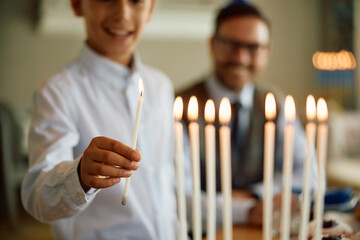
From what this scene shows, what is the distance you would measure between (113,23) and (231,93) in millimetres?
827

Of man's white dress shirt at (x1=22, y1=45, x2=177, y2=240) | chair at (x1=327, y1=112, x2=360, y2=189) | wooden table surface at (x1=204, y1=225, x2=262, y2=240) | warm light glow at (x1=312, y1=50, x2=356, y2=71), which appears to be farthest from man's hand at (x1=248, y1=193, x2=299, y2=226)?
warm light glow at (x1=312, y1=50, x2=356, y2=71)

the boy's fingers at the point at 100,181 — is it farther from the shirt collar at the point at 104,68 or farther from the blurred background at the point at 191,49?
the blurred background at the point at 191,49

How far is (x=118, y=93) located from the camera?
950 mm

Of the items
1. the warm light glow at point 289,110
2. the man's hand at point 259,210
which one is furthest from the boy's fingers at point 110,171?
the man's hand at point 259,210

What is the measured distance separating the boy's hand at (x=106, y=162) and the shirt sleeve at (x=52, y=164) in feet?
0.18

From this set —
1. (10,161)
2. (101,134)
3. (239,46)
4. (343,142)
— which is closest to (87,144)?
(101,134)

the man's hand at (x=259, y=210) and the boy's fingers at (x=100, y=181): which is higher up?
the boy's fingers at (x=100, y=181)

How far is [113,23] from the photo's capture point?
868mm

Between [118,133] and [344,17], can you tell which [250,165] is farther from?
[344,17]

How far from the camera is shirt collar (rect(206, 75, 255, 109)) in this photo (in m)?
1.57

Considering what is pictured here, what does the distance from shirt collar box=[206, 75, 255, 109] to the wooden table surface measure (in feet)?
2.34

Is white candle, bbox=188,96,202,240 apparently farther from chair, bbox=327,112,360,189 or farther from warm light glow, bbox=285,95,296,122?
chair, bbox=327,112,360,189

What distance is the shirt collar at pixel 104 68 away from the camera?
0.93 metres

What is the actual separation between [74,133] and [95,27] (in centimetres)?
26
